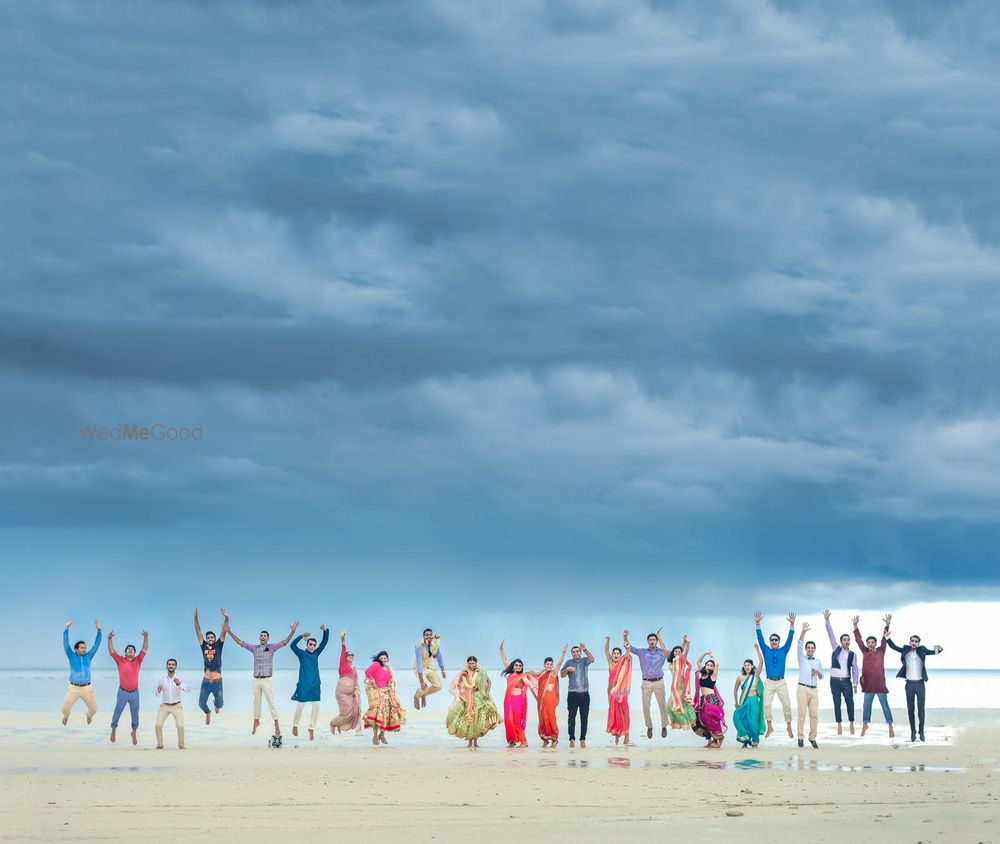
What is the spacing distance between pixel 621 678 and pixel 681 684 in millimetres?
A: 1518

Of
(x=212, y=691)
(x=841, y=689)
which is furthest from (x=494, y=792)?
(x=841, y=689)

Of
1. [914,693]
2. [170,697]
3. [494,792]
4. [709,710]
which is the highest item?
[170,697]

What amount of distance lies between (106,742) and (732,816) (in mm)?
17207

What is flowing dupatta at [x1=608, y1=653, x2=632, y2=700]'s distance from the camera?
1107 inches

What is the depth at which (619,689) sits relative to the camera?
2822 centimetres

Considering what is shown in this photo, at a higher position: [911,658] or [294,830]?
[911,658]

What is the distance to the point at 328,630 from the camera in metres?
27.9

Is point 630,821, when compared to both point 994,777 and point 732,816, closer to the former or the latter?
point 732,816

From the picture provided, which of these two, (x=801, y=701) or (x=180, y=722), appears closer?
(x=180, y=722)

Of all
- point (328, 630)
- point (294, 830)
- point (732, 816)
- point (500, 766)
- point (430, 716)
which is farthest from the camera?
point (430, 716)

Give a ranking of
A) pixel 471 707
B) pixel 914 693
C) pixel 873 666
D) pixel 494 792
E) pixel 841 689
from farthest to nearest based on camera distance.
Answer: pixel 841 689
pixel 873 666
pixel 914 693
pixel 471 707
pixel 494 792

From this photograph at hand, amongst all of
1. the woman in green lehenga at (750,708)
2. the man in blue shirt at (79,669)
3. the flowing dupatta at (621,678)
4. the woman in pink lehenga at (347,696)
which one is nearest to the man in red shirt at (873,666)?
the woman in green lehenga at (750,708)

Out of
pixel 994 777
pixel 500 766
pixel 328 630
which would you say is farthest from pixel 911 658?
pixel 328 630

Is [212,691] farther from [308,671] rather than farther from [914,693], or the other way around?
[914,693]
